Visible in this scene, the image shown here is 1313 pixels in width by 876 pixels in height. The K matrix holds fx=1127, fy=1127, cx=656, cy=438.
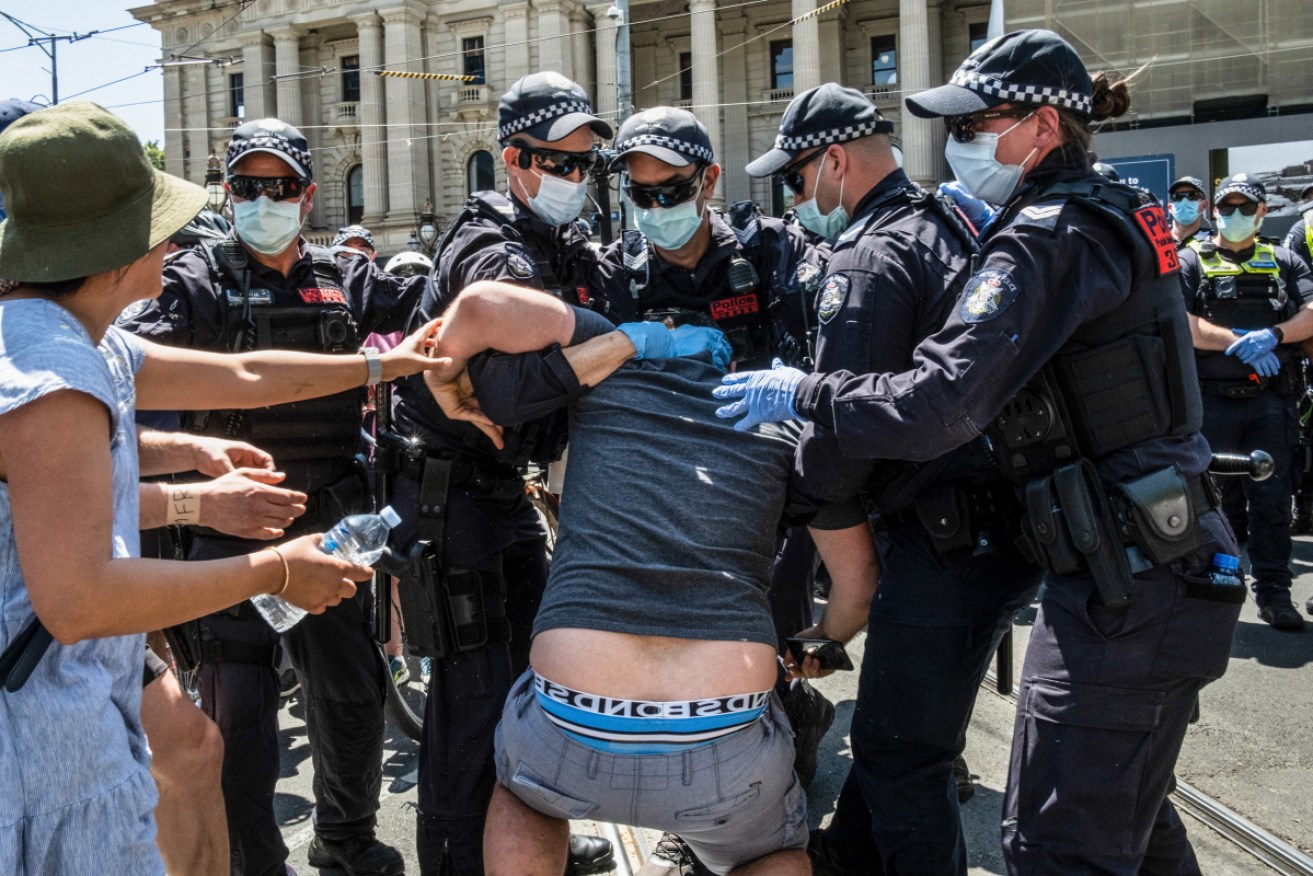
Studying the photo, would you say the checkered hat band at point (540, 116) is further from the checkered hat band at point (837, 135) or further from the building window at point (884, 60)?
the building window at point (884, 60)

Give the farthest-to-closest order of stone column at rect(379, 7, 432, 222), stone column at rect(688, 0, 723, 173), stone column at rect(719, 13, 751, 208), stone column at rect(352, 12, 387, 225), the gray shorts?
stone column at rect(352, 12, 387, 225)
stone column at rect(379, 7, 432, 222)
stone column at rect(719, 13, 751, 208)
stone column at rect(688, 0, 723, 173)
the gray shorts

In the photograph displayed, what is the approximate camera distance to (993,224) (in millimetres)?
2787

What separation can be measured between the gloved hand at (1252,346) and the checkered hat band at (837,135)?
406 centimetres

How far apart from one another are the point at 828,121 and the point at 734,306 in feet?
2.15

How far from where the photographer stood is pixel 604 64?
4384 cm

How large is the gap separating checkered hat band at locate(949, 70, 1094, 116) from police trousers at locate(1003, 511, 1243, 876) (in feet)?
3.46

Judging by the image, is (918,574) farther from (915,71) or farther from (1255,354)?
(915,71)

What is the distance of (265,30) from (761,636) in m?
50.4

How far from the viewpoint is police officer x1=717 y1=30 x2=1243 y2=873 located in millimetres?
2416

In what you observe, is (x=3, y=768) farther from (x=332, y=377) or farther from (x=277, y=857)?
(x=277, y=857)

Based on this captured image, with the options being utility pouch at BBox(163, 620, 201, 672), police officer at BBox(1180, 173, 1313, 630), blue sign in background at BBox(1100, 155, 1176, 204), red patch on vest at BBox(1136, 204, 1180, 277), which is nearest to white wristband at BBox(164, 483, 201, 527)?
utility pouch at BBox(163, 620, 201, 672)

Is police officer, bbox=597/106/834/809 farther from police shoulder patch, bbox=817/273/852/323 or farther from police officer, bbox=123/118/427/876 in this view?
police officer, bbox=123/118/427/876

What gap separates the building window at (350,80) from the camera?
155 feet

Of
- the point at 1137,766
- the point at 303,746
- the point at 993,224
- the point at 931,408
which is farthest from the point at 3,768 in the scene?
the point at 303,746
